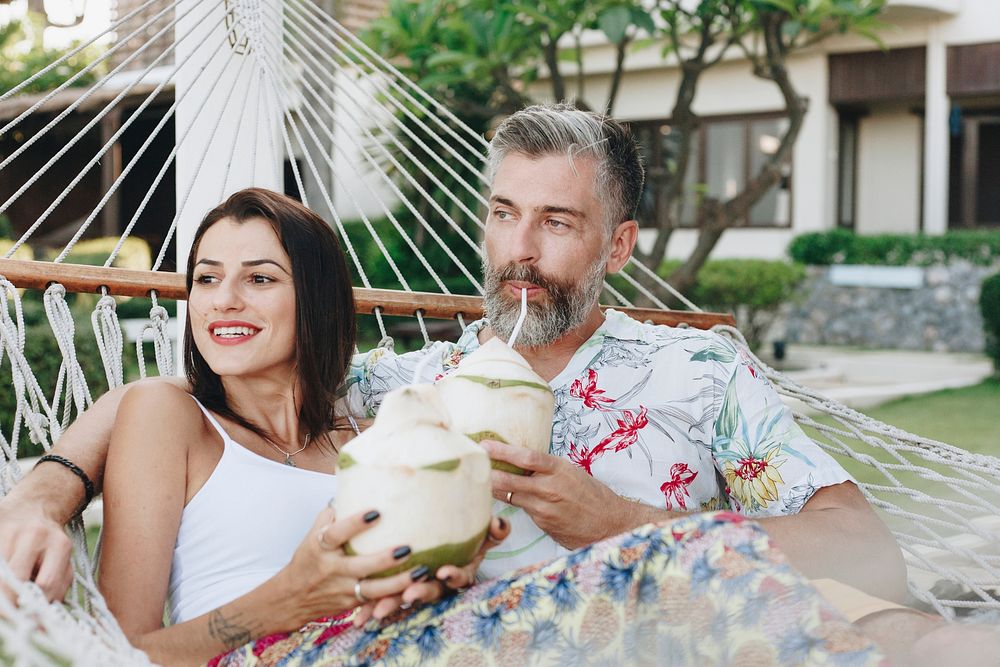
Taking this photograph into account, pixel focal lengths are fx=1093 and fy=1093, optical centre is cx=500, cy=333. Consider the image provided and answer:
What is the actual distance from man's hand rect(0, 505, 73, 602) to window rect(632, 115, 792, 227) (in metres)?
9.01

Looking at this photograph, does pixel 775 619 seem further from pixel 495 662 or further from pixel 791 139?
pixel 791 139

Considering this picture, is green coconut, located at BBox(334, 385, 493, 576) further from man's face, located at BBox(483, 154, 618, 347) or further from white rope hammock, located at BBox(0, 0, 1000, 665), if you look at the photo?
man's face, located at BBox(483, 154, 618, 347)

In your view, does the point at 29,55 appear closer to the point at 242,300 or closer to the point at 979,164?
the point at 979,164

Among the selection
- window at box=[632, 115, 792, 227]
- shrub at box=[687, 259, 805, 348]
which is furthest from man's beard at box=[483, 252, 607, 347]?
window at box=[632, 115, 792, 227]

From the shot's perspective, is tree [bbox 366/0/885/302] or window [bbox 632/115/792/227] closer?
tree [bbox 366/0/885/302]

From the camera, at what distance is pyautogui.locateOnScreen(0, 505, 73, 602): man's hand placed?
1.16 meters

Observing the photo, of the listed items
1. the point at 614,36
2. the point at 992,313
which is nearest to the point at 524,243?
the point at 614,36

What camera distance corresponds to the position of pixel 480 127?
7531 millimetres

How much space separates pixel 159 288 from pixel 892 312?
8466mm

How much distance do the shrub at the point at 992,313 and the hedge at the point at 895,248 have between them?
1.87 m

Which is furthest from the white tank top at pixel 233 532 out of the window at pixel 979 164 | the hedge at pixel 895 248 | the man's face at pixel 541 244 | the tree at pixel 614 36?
the window at pixel 979 164

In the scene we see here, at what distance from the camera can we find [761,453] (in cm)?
155

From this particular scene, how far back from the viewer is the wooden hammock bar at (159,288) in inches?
69.7

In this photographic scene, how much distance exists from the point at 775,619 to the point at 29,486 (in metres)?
0.85
